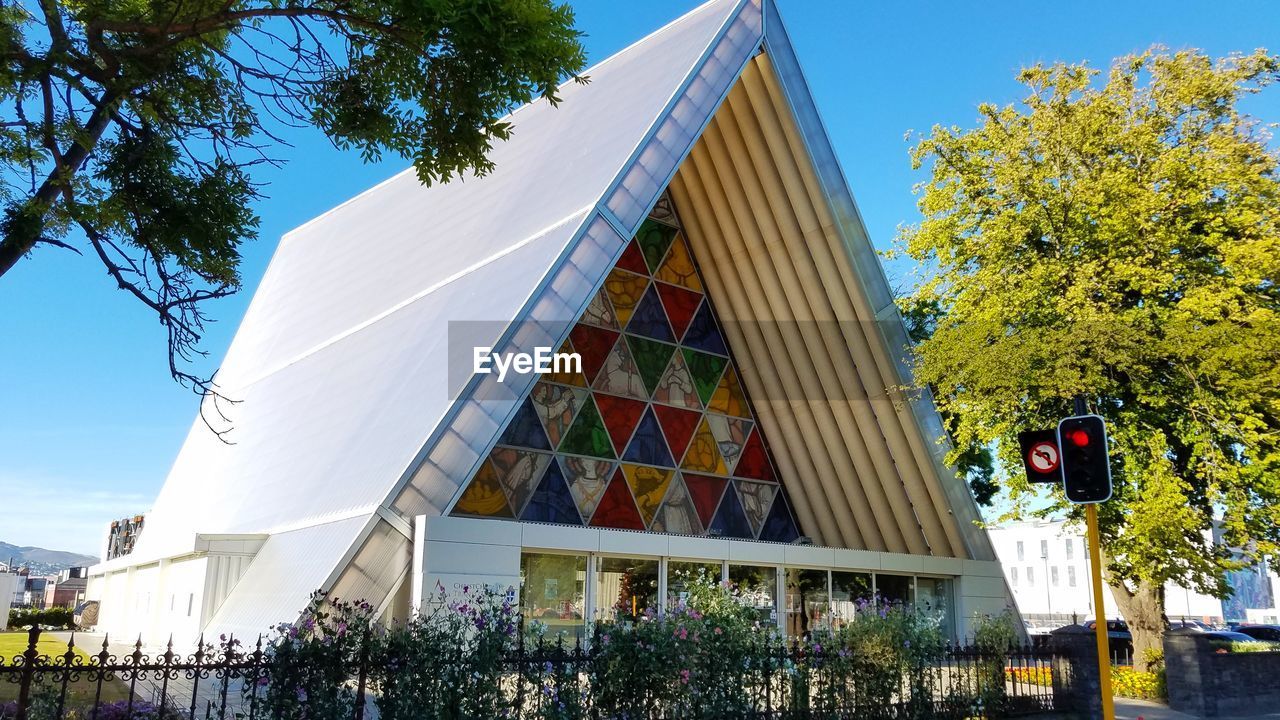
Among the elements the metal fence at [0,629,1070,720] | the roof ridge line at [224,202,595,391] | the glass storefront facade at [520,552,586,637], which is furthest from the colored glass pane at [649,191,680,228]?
the metal fence at [0,629,1070,720]

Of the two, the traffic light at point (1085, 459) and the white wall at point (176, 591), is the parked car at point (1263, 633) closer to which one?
the traffic light at point (1085, 459)

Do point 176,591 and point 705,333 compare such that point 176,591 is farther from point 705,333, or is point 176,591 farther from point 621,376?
point 705,333

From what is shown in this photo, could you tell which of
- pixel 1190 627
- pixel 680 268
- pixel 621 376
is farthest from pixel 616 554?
pixel 1190 627

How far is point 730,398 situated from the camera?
2316 centimetres

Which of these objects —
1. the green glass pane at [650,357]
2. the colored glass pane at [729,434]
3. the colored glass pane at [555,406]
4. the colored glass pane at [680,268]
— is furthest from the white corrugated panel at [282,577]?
the colored glass pane at [680,268]

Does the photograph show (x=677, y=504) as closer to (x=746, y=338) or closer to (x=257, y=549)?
(x=746, y=338)

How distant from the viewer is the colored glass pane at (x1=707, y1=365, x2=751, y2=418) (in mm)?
22922

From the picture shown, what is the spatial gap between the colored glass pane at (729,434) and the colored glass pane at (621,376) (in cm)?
211

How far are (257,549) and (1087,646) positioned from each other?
1426 centimetres

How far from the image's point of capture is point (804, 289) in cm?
1988

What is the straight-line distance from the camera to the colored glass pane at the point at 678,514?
834 inches

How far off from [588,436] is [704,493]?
135 inches

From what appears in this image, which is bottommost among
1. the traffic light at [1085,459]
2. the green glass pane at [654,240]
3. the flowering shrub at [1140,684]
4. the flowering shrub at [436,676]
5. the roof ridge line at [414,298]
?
the flowering shrub at [1140,684]

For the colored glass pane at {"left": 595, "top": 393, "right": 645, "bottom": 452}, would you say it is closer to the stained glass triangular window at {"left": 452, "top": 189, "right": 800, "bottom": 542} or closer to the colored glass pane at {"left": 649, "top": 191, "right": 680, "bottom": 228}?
the stained glass triangular window at {"left": 452, "top": 189, "right": 800, "bottom": 542}
